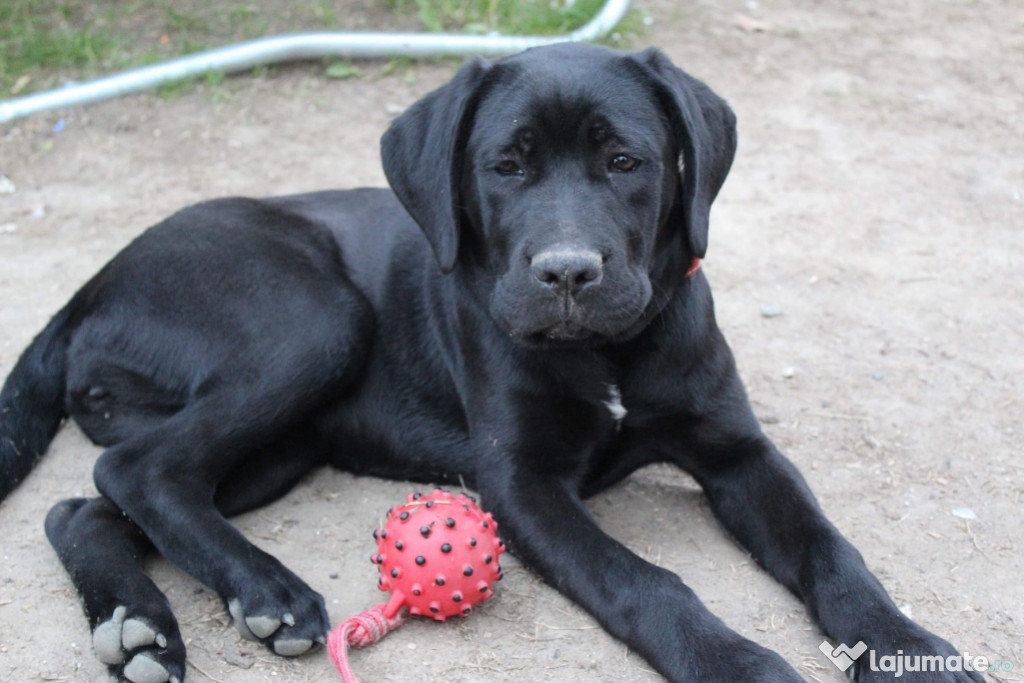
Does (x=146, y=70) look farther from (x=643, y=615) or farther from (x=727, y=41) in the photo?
(x=643, y=615)

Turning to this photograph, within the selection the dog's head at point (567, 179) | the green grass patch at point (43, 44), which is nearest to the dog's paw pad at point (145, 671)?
the dog's head at point (567, 179)

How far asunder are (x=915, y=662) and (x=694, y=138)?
1409mm

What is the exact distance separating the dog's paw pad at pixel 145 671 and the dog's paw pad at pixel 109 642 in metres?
0.06

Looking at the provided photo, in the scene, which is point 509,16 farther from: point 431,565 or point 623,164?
point 431,565

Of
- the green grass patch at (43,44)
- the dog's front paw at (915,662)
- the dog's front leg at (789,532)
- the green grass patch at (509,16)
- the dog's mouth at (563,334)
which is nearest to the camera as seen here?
the dog's front paw at (915,662)

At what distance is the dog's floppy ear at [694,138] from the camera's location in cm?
302

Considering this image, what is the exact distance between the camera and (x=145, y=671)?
101 inches

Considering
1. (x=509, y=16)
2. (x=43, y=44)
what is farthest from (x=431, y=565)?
(x=43, y=44)

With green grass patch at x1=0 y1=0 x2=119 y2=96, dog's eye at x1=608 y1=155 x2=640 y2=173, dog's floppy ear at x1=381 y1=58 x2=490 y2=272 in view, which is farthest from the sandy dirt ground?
dog's eye at x1=608 y1=155 x2=640 y2=173

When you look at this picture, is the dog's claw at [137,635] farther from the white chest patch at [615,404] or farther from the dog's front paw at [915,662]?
the dog's front paw at [915,662]

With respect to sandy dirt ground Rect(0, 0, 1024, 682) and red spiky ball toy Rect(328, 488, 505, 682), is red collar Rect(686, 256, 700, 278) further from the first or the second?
red spiky ball toy Rect(328, 488, 505, 682)

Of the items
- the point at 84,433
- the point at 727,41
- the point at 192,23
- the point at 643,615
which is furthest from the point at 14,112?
the point at 643,615

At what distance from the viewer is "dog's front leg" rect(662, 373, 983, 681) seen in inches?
103

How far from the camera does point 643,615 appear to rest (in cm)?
268
